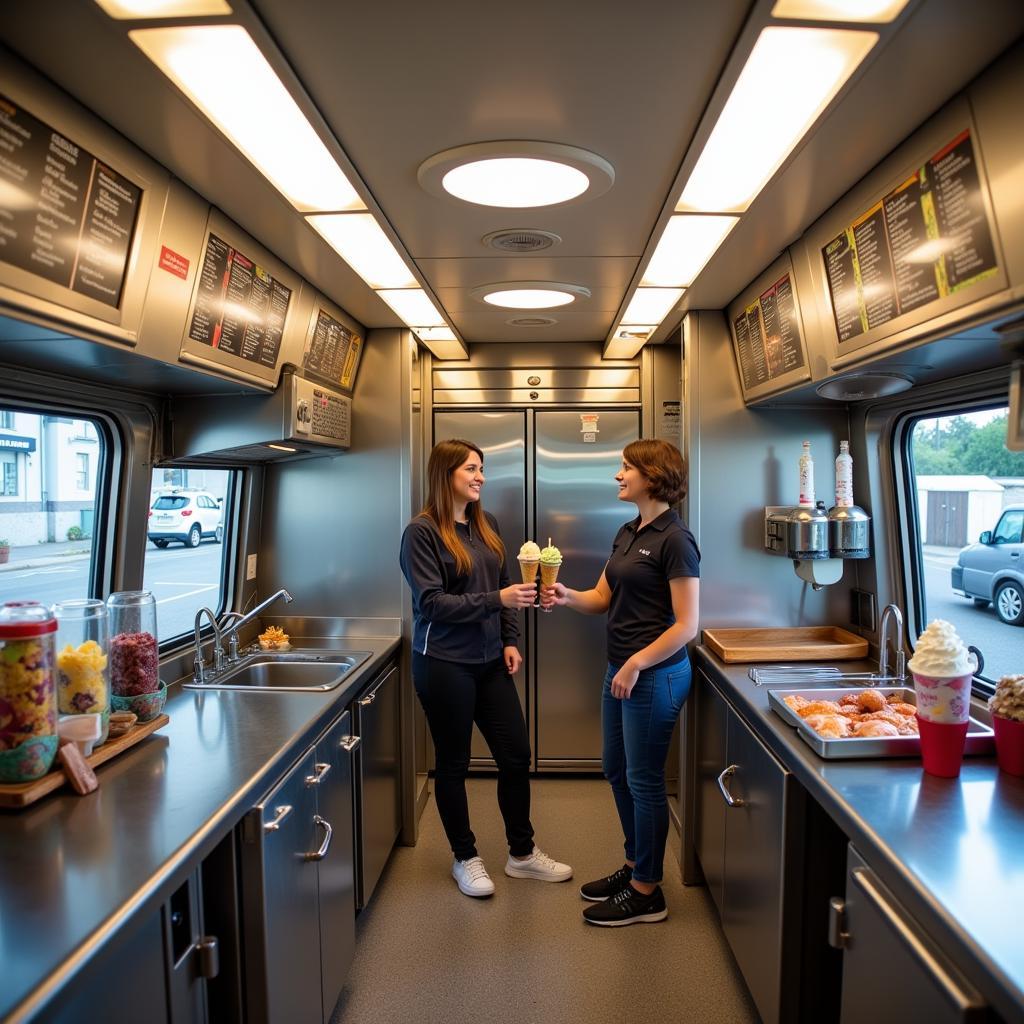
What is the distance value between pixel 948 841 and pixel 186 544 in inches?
109

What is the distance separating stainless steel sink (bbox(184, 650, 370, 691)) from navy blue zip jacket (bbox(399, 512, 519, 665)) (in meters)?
0.37

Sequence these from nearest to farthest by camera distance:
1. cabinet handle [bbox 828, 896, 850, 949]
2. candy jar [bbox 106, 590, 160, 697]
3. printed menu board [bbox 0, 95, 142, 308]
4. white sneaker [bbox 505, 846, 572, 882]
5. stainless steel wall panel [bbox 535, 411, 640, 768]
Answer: printed menu board [bbox 0, 95, 142, 308] → cabinet handle [bbox 828, 896, 850, 949] → candy jar [bbox 106, 590, 160, 697] → white sneaker [bbox 505, 846, 572, 882] → stainless steel wall panel [bbox 535, 411, 640, 768]

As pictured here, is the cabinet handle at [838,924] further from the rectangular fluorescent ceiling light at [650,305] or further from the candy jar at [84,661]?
the rectangular fluorescent ceiling light at [650,305]

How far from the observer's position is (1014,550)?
7.36 feet

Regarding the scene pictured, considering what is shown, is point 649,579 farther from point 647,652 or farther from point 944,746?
point 944,746

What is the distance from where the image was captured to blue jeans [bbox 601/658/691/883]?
270 cm

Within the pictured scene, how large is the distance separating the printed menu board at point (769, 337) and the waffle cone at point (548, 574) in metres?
Answer: 1.14

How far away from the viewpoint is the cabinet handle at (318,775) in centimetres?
212

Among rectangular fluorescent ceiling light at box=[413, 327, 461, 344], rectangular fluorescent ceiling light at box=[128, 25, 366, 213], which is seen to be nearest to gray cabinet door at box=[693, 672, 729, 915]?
rectangular fluorescent ceiling light at box=[413, 327, 461, 344]

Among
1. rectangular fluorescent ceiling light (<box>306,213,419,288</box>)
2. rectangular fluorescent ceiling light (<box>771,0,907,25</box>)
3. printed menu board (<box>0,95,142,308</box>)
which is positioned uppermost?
rectangular fluorescent ceiling light (<box>306,213,419,288</box>)

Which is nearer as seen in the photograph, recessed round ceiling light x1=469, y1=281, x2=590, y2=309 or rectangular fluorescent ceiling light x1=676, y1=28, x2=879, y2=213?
rectangular fluorescent ceiling light x1=676, y1=28, x2=879, y2=213

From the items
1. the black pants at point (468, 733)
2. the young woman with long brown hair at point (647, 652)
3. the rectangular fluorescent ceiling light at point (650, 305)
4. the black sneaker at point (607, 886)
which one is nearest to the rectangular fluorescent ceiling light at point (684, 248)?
the rectangular fluorescent ceiling light at point (650, 305)

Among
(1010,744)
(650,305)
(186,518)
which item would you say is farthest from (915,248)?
(186,518)

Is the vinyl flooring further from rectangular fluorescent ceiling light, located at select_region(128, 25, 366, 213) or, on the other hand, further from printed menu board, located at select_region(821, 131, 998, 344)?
rectangular fluorescent ceiling light, located at select_region(128, 25, 366, 213)
